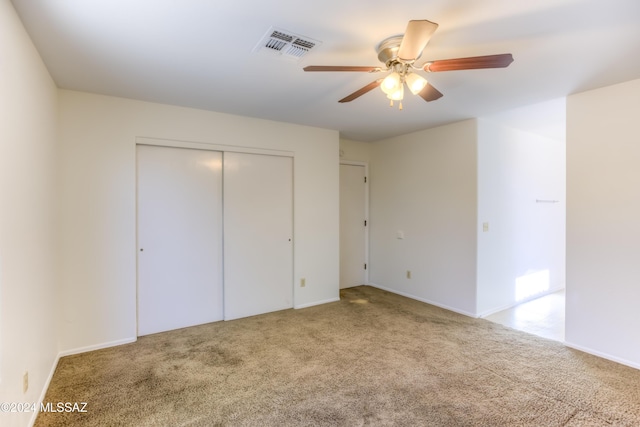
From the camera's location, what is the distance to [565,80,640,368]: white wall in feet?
8.26

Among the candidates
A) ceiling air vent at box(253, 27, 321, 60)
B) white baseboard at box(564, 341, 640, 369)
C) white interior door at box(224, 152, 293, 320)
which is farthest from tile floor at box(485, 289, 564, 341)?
ceiling air vent at box(253, 27, 321, 60)

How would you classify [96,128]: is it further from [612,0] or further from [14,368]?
[612,0]

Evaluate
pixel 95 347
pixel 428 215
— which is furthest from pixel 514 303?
pixel 95 347

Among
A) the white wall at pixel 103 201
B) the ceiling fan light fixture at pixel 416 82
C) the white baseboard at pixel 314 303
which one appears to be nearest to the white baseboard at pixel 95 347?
the white wall at pixel 103 201

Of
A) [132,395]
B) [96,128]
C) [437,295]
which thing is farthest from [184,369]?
[437,295]

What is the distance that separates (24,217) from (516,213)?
4.96 metres

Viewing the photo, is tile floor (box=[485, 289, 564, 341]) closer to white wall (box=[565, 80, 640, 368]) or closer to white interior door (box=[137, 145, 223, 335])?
white wall (box=[565, 80, 640, 368])

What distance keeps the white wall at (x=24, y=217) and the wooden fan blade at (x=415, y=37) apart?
6.42ft

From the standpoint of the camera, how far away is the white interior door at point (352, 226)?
489cm

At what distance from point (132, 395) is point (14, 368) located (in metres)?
0.75

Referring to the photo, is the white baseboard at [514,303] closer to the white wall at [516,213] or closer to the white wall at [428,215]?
→ the white wall at [516,213]

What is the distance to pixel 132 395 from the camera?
2.12 m

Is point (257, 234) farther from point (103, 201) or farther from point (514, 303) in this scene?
point (514, 303)

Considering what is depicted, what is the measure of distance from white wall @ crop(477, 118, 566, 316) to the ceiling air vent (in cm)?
253
